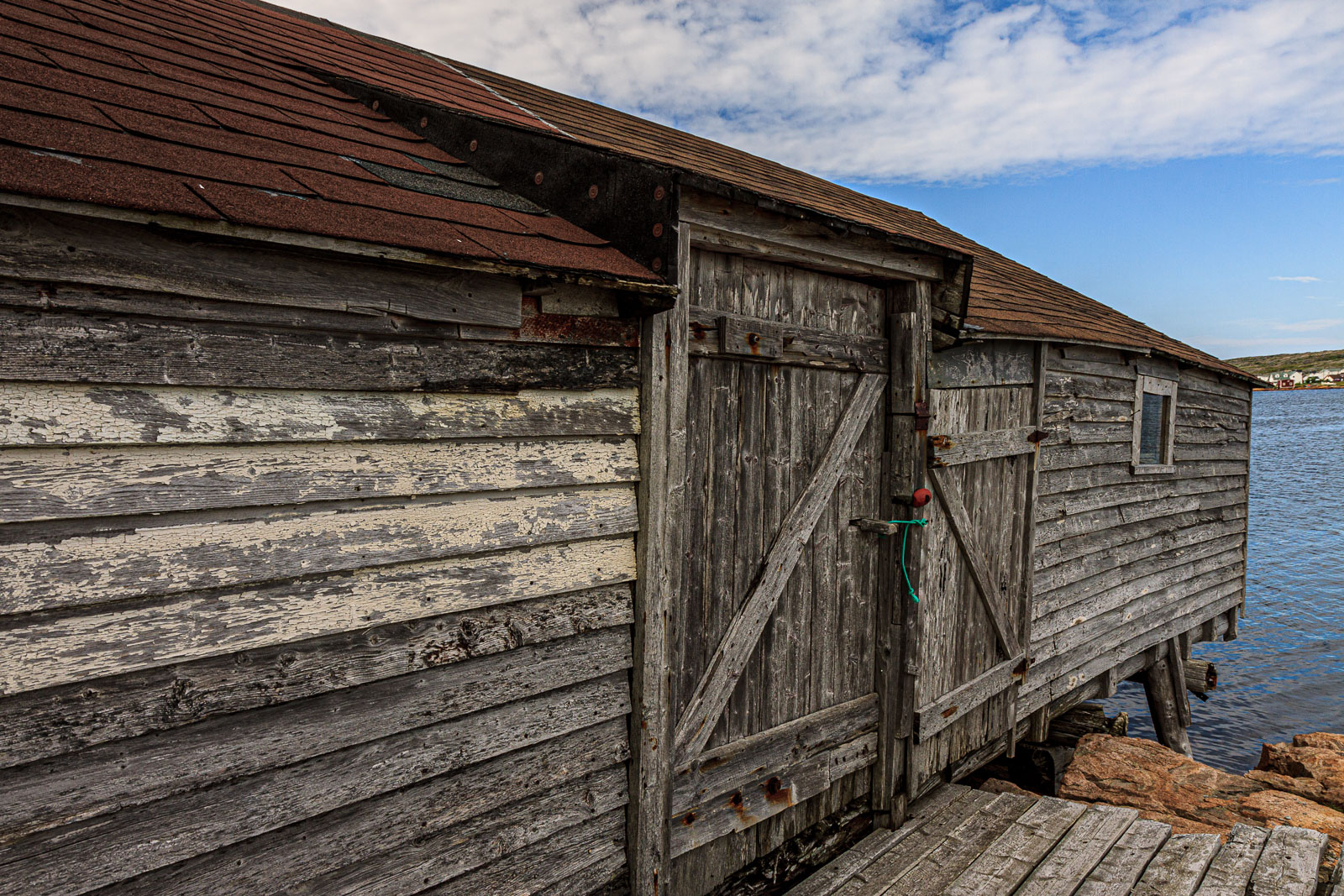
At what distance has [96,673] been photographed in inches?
71.6

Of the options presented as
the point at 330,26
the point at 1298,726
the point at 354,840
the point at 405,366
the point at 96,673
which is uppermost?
the point at 330,26

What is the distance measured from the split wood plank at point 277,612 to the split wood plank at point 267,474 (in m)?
0.23

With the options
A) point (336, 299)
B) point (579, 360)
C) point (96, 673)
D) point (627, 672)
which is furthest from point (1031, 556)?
point (96, 673)

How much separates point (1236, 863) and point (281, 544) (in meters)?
4.40

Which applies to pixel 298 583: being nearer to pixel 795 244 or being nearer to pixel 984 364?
pixel 795 244

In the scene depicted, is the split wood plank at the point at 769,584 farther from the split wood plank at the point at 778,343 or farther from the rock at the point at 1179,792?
the rock at the point at 1179,792

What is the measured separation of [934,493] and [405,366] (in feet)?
10.4

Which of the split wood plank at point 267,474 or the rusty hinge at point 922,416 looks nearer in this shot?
the split wood plank at point 267,474

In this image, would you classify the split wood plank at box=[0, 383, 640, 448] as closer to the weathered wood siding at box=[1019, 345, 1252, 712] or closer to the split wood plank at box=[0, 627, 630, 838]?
the split wood plank at box=[0, 627, 630, 838]

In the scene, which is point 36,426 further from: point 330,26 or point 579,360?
point 330,26

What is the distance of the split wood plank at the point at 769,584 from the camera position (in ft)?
10.7

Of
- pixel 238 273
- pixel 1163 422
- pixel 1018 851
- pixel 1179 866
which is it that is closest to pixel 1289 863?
pixel 1179 866

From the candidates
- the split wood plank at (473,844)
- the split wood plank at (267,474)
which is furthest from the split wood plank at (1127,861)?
the split wood plank at (267,474)

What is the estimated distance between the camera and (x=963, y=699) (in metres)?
4.86
